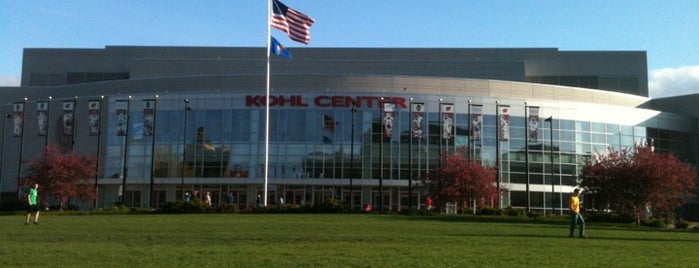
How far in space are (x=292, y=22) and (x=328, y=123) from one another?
63.9ft

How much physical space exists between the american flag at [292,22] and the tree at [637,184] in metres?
18.9

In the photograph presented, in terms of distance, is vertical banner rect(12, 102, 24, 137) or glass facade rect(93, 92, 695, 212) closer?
vertical banner rect(12, 102, 24, 137)

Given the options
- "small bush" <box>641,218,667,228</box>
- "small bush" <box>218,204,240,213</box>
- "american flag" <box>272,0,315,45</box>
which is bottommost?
"small bush" <box>641,218,667,228</box>

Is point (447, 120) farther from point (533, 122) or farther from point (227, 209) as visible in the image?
point (227, 209)

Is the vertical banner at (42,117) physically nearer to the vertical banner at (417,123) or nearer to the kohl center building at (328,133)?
the kohl center building at (328,133)

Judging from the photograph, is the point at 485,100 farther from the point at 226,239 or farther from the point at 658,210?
the point at 226,239

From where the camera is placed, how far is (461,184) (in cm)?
4797

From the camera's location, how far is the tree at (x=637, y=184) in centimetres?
3916

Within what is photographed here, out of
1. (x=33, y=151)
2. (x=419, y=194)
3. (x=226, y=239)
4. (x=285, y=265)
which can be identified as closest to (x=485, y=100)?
(x=419, y=194)

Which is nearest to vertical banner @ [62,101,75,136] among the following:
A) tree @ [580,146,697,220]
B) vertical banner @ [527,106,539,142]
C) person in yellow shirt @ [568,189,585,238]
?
vertical banner @ [527,106,539,142]

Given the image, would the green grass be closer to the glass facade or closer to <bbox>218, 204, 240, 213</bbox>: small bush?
<bbox>218, 204, 240, 213</bbox>: small bush

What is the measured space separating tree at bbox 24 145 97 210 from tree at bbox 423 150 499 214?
24.8 m

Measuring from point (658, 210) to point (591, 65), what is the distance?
4421 centimetres

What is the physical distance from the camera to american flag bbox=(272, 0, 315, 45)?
43031mm
